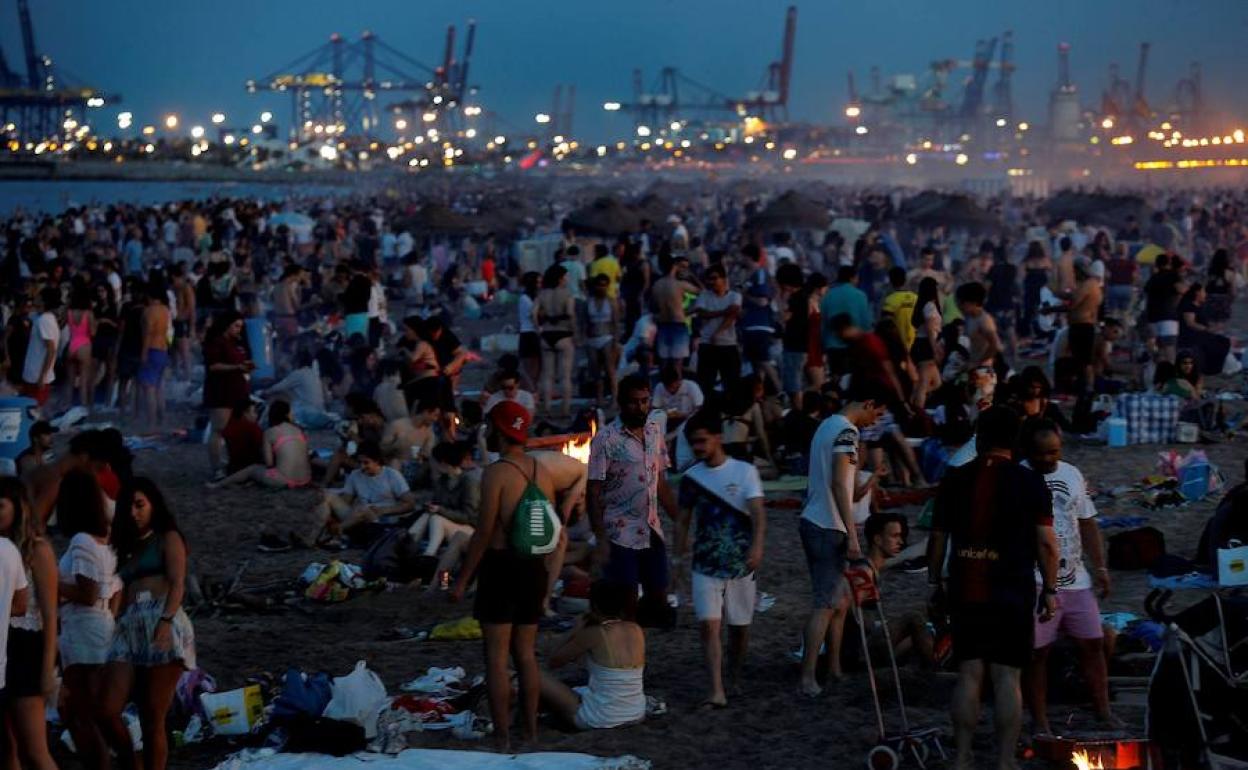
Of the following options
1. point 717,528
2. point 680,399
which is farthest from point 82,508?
point 680,399

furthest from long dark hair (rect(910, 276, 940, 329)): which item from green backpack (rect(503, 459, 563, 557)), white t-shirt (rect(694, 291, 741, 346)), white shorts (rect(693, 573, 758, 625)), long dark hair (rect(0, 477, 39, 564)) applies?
long dark hair (rect(0, 477, 39, 564))

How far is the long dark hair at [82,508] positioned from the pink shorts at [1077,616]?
3312mm

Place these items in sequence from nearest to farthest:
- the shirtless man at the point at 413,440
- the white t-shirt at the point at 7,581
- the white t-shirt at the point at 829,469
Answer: the white t-shirt at the point at 7,581 → the white t-shirt at the point at 829,469 → the shirtless man at the point at 413,440

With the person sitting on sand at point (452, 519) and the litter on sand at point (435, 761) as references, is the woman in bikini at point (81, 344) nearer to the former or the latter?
the person sitting on sand at point (452, 519)

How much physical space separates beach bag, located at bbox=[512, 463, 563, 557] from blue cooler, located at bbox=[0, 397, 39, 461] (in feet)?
21.6

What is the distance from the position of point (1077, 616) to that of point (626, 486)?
76.0 inches

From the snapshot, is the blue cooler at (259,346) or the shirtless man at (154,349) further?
the blue cooler at (259,346)

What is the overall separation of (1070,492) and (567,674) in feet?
8.18

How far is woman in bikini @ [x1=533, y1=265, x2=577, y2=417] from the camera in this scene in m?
14.9

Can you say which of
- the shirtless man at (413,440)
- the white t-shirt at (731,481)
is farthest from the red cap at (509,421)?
the shirtless man at (413,440)

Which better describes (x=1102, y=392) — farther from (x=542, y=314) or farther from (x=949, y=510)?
(x=949, y=510)

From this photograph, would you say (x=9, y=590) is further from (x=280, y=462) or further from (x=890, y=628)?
(x=280, y=462)

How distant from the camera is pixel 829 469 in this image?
22.2 ft

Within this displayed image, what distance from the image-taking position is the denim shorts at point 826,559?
6844mm
